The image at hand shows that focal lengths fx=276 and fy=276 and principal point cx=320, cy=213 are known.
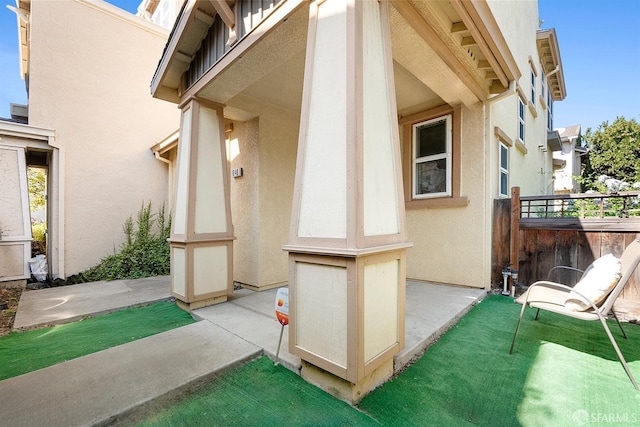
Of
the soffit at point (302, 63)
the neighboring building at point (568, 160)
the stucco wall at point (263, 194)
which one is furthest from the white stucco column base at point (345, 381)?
the neighboring building at point (568, 160)

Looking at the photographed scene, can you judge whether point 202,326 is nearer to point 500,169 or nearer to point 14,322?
point 14,322

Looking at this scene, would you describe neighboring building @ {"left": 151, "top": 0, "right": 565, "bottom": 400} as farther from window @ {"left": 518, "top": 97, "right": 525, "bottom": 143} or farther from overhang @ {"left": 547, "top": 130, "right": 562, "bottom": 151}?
overhang @ {"left": 547, "top": 130, "right": 562, "bottom": 151}

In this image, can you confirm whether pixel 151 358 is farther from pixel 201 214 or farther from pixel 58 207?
pixel 58 207

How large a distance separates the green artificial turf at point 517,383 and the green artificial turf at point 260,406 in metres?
0.26

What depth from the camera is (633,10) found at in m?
8.98

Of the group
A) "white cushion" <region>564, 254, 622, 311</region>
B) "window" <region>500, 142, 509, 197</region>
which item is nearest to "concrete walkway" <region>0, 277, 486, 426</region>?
"white cushion" <region>564, 254, 622, 311</region>

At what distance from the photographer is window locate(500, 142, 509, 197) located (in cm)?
529

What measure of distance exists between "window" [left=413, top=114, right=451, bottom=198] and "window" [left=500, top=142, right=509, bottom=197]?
3.90 ft

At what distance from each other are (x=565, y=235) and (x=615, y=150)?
15903mm

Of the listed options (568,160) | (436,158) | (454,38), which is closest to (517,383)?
(454,38)

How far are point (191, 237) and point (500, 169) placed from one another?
5440 mm

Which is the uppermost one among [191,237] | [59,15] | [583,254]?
[59,15]

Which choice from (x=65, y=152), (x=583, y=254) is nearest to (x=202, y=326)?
(x=583, y=254)

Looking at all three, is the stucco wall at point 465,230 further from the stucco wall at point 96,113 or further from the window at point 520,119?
the stucco wall at point 96,113
